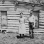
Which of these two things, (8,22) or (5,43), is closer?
(5,43)

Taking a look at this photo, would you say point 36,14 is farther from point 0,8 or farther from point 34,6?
point 0,8

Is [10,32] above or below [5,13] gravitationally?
below

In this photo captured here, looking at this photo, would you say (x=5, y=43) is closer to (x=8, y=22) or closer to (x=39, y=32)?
(x=8, y=22)

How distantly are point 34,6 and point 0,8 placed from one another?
3.16 metres

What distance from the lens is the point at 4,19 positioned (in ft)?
39.8

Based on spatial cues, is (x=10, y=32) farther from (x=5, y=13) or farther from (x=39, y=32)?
(x=39, y=32)

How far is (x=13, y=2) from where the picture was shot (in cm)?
1182

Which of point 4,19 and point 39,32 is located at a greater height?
point 4,19

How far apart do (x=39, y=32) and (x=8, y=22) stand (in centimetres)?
303

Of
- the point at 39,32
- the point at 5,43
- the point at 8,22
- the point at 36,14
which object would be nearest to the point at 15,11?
the point at 8,22

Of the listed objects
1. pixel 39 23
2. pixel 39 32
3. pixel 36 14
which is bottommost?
pixel 39 32

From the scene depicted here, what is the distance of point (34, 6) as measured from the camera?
38.8 ft

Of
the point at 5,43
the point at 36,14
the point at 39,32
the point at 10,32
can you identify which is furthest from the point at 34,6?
the point at 5,43

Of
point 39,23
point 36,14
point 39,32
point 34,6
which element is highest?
point 34,6
